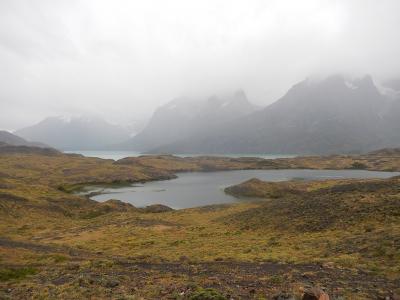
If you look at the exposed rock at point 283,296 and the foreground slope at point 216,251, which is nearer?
the exposed rock at point 283,296

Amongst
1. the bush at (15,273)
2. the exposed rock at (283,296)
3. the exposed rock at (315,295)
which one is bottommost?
the bush at (15,273)

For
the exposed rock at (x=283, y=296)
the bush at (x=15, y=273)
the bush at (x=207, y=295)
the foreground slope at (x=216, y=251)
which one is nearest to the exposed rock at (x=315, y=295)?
the exposed rock at (x=283, y=296)

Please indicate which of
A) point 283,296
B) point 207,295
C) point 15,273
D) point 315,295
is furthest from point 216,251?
point 315,295

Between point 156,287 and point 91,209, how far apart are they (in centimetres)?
6700

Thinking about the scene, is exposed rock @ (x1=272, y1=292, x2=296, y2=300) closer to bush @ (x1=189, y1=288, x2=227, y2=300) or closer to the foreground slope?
the foreground slope

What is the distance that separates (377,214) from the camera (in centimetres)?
3938

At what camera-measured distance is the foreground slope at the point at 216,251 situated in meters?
20.4

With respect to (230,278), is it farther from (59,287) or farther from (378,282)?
(59,287)

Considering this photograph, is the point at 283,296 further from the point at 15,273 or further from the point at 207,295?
the point at 15,273

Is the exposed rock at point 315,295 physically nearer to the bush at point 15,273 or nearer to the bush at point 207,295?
the bush at point 207,295

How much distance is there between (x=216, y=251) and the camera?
112 ft

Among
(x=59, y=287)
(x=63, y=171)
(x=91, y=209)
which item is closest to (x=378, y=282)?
(x=59, y=287)

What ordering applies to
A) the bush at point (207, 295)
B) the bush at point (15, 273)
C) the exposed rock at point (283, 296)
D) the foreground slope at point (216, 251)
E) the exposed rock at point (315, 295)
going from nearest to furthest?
the exposed rock at point (315, 295) < the exposed rock at point (283, 296) < the bush at point (207, 295) < the foreground slope at point (216, 251) < the bush at point (15, 273)

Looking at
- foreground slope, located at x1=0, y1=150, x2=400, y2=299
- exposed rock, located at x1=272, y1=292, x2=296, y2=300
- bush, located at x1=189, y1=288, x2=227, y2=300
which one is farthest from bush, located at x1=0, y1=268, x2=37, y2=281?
exposed rock, located at x1=272, y1=292, x2=296, y2=300
